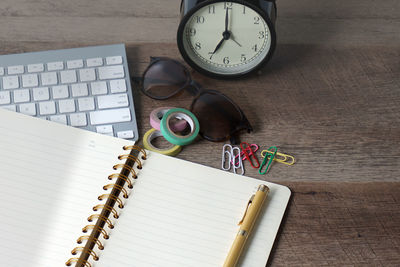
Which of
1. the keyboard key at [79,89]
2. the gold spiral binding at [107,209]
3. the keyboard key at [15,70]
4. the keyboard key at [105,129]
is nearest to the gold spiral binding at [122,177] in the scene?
the gold spiral binding at [107,209]

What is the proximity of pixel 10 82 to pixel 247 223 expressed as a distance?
538 millimetres

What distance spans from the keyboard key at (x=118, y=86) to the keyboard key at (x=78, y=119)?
8cm

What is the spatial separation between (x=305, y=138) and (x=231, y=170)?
0.16 meters

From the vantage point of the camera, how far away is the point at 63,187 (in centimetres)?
80

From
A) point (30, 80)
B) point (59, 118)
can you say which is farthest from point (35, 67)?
point (59, 118)

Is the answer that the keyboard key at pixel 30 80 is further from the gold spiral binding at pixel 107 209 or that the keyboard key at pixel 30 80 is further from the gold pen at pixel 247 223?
the gold pen at pixel 247 223

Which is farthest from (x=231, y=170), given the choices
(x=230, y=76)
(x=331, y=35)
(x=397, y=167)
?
(x=331, y=35)

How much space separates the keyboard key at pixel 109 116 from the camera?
35.2 inches

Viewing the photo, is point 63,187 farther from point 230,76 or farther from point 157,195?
point 230,76

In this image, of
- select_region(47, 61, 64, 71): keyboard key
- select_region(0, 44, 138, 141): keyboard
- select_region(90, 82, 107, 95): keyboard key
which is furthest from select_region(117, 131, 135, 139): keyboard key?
select_region(47, 61, 64, 71): keyboard key

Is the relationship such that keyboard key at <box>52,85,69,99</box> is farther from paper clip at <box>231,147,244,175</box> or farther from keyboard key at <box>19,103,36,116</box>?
paper clip at <box>231,147,244,175</box>

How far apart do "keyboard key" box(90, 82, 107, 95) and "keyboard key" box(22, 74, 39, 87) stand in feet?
0.36

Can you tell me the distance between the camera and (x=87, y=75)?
3.11ft

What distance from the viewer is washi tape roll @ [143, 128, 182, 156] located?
2.83 feet
